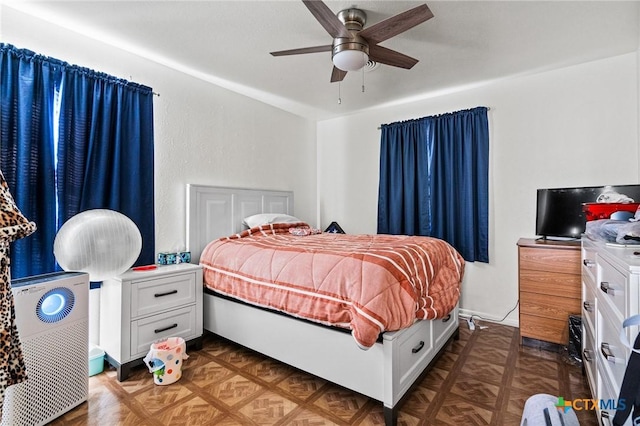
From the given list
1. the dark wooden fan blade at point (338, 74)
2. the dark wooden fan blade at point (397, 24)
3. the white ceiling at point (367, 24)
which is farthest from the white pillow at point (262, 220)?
the dark wooden fan blade at point (397, 24)

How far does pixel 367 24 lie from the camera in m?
2.30

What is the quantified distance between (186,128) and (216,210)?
877mm

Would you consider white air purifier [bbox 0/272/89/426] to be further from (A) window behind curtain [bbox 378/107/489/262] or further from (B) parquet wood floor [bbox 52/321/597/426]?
(A) window behind curtain [bbox 378/107/489/262]

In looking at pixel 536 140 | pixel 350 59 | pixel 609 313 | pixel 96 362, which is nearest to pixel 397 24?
pixel 350 59

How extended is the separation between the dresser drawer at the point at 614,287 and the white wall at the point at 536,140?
191 cm

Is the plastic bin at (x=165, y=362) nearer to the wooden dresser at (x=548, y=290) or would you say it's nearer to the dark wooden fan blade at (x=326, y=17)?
the dark wooden fan blade at (x=326, y=17)

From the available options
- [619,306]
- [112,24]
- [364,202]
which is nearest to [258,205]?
[364,202]

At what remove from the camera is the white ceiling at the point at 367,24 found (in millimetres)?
2117

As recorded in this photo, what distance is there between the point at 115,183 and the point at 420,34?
107 inches

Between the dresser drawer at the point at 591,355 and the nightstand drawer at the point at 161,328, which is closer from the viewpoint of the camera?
the dresser drawer at the point at 591,355

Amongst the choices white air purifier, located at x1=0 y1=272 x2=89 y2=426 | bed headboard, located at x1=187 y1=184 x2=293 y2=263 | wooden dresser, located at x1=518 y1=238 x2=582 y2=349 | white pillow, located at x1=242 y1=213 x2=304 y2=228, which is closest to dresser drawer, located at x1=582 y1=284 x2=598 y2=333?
wooden dresser, located at x1=518 y1=238 x2=582 y2=349

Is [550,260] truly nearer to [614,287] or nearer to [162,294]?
[614,287]

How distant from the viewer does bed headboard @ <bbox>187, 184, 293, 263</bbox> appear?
309 centimetres

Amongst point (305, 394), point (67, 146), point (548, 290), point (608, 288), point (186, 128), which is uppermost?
point (186, 128)
